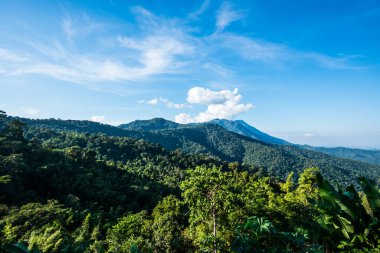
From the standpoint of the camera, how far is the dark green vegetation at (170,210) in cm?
677

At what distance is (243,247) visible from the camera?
4512 millimetres

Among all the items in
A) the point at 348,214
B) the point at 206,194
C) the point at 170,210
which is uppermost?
the point at 348,214

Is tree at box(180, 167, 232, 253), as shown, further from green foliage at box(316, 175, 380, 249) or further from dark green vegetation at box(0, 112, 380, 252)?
green foliage at box(316, 175, 380, 249)

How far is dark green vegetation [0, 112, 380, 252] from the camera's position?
266 inches

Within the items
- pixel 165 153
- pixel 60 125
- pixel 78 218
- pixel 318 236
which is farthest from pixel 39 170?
pixel 60 125

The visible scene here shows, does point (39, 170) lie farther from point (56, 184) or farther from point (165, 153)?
point (165, 153)

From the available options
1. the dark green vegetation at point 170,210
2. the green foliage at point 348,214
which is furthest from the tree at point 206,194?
the green foliage at point 348,214

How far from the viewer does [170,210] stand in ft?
88.8

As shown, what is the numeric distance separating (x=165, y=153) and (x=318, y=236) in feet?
300

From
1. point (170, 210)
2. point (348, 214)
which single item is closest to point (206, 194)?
point (348, 214)

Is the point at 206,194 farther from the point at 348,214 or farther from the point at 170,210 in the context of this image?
the point at 170,210

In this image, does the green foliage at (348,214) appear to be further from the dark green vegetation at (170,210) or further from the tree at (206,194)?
the tree at (206,194)

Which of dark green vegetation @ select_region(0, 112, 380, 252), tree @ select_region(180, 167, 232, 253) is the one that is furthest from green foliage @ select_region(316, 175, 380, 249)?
tree @ select_region(180, 167, 232, 253)

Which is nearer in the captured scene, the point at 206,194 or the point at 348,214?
the point at 348,214
